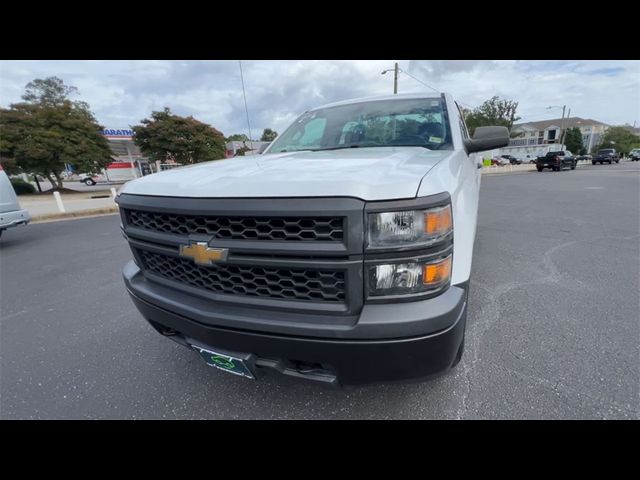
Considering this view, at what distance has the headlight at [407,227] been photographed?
1172 millimetres

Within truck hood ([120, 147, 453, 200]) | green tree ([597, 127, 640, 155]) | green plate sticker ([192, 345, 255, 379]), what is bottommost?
green tree ([597, 127, 640, 155])

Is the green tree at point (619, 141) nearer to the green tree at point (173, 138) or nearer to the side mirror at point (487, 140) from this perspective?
the green tree at point (173, 138)

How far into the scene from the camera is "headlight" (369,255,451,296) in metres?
1.23

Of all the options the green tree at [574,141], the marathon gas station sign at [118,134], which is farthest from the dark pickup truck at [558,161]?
the green tree at [574,141]

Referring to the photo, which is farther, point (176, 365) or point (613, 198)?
point (613, 198)

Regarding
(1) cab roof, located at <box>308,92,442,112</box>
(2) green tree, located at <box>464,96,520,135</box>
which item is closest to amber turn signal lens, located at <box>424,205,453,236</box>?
(1) cab roof, located at <box>308,92,442,112</box>

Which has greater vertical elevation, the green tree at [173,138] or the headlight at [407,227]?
the green tree at [173,138]

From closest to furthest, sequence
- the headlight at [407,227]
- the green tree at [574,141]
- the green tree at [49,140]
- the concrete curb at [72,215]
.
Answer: the headlight at [407,227] < the concrete curb at [72,215] < the green tree at [49,140] < the green tree at [574,141]

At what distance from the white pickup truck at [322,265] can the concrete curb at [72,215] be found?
449 inches

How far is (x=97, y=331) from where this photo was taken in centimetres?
285

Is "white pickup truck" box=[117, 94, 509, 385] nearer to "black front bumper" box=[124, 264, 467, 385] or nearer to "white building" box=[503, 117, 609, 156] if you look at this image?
"black front bumper" box=[124, 264, 467, 385]
